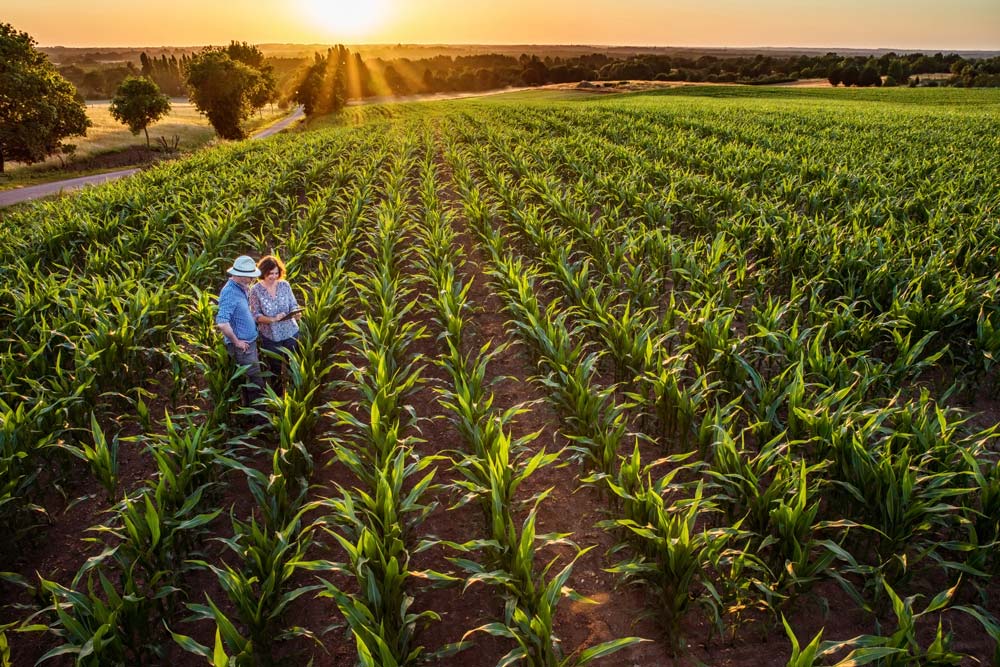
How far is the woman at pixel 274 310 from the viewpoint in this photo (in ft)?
17.4

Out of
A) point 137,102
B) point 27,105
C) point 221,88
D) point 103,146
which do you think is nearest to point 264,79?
point 221,88

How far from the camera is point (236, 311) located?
5066mm

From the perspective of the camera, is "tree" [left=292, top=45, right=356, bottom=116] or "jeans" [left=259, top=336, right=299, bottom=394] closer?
"jeans" [left=259, top=336, right=299, bottom=394]

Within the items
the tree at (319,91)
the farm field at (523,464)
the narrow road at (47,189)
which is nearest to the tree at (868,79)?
the tree at (319,91)

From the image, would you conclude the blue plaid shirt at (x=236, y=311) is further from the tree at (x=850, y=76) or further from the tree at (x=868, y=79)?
the tree at (x=868, y=79)

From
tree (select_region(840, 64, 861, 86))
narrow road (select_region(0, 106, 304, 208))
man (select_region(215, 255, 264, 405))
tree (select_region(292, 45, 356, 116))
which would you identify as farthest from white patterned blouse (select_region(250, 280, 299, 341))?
tree (select_region(840, 64, 861, 86))

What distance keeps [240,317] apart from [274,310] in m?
0.41

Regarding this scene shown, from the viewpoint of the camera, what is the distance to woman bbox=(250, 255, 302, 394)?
209 inches

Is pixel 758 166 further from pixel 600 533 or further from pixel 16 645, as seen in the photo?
pixel 16 645

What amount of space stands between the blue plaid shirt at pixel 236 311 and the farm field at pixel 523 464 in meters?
0.50

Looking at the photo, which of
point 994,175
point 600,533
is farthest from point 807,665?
point 994,175

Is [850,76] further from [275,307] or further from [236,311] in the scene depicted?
[236,311]

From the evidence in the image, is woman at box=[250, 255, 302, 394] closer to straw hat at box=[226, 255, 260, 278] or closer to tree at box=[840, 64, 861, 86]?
straw hat at box=[226, 255, 260, 278]

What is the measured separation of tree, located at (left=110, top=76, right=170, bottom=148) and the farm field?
41681 millimetres
